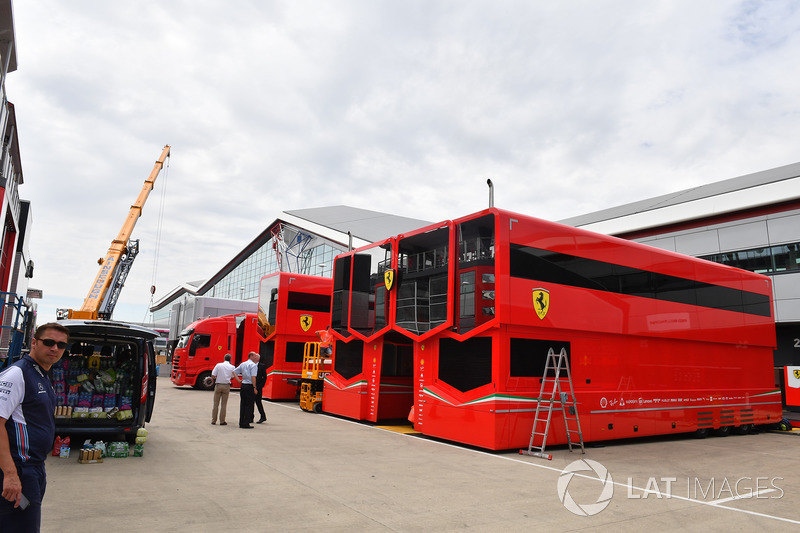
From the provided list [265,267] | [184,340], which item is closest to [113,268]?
[184,340]

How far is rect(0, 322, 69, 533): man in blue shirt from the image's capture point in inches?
114

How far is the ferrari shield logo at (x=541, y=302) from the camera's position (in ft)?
33.2

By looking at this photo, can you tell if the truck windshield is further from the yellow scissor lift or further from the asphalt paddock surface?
the asphalt paddock surface

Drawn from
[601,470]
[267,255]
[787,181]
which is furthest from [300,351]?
[267,255]

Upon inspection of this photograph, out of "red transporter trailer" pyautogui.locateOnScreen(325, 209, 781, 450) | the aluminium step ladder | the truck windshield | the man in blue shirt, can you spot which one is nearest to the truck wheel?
the truck windshield

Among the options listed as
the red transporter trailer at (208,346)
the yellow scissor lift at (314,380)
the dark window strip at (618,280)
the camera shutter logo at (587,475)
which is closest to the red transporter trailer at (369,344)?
the yellow scissor lift at (314,380)

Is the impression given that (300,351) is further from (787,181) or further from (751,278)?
(787,181)

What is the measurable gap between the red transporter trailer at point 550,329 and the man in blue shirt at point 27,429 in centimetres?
751

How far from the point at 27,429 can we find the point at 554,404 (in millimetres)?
9036

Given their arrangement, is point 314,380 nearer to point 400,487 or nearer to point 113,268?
point 400,487

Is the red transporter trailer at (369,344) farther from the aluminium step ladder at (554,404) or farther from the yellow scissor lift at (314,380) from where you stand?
the aluminium step ladder at (554,404)

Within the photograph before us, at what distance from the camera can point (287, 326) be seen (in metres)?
17.9

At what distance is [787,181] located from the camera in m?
19.0

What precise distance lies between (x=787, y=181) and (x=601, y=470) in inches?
643
